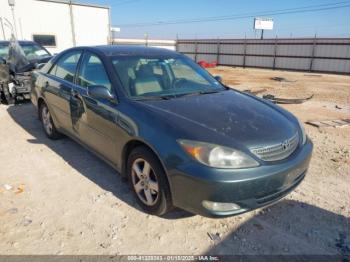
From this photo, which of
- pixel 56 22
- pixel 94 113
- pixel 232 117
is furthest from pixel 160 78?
pixel 56 22

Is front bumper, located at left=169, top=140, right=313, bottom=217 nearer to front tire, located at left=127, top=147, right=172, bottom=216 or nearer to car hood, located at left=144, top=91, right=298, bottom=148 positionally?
front tire, located at left=127, top=147, right=172, bottom=216

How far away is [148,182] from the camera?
9.48 feet

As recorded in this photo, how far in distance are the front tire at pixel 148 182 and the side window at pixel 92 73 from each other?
0.92 metres

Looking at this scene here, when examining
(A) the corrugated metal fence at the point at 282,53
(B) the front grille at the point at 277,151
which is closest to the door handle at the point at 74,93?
(B) the front grille at the point at 277,151

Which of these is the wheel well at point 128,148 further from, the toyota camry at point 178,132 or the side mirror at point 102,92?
the side mirror at point 102,92

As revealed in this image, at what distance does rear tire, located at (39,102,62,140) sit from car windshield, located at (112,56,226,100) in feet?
A: 6.72

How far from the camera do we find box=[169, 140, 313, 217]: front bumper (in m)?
2.35

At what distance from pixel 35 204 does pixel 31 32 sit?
18.9 m

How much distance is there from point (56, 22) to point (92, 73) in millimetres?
18880

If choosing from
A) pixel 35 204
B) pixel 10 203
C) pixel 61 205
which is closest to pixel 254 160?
pixel 61 205

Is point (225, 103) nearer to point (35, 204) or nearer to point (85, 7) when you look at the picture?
point (35, 204)

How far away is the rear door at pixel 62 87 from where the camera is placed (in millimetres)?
4121

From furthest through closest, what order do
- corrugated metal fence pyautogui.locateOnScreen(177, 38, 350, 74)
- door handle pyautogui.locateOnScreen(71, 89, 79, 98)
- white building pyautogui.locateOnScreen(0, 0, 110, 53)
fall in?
corrugated metal fence pyautogui.locateOnScreen(177, 38, 350, 74) < white building pyautogui.locateOnScreen(0, 0, 110, 53) < door handle pyautogui.locateOnScreen(71, 89, 79, 98)

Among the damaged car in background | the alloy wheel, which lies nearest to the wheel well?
the alloy wheel
